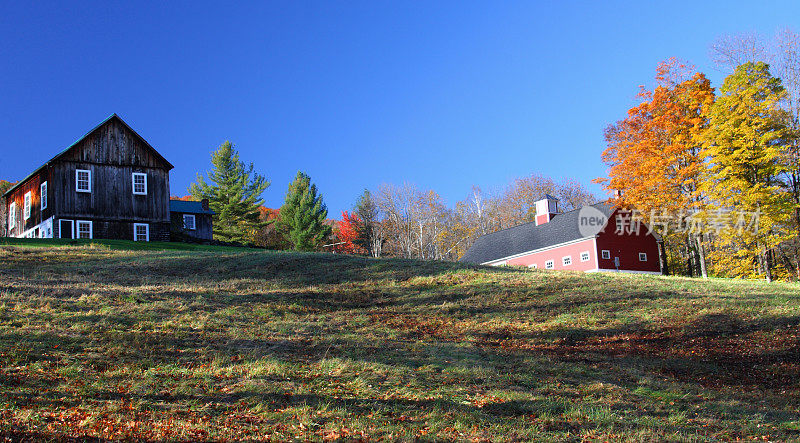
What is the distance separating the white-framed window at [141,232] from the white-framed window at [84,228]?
275cm

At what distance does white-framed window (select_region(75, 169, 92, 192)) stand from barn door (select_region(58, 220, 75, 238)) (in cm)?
222

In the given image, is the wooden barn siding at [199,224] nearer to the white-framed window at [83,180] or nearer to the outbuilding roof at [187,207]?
the outbuilding roof at [187,207]

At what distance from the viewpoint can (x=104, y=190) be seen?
130ft

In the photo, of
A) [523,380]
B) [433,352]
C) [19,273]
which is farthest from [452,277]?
[19,273]

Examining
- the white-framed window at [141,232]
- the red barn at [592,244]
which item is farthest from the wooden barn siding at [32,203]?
the red barn at [592,244]

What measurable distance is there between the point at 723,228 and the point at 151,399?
30577 millimetres

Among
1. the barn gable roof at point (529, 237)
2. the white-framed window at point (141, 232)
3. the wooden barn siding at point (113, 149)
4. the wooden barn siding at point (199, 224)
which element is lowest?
the barn gable roof at point (529, 237)

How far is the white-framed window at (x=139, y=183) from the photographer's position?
40.8 metres

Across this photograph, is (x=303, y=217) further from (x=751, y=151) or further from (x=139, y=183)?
(x=751, y=151)

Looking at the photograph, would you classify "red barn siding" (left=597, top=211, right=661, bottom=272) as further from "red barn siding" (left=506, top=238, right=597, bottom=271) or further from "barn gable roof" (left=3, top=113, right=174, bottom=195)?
"barn gable roof" (left=3, top=113, right=174, bottom=195)

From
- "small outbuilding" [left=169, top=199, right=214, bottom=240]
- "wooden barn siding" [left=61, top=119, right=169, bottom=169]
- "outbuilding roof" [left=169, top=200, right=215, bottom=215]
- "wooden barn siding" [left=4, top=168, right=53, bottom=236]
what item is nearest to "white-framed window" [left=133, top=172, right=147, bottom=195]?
"wooden barn siding" [left=61, top=119, right=169, bottom=169]

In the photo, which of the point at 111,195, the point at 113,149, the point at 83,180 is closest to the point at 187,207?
the point at 111,195

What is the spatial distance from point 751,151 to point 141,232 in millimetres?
38120

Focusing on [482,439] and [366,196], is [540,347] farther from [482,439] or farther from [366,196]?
[366,196]
